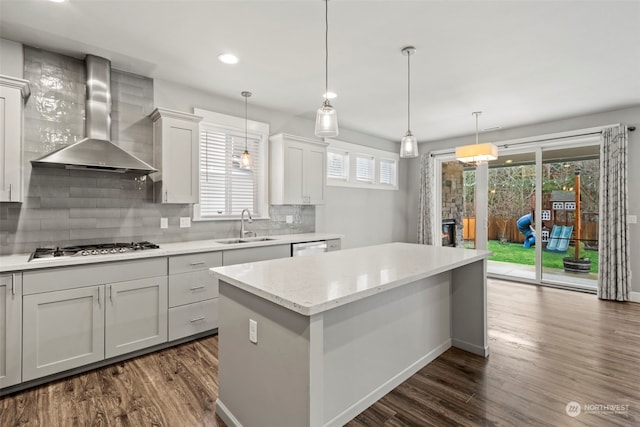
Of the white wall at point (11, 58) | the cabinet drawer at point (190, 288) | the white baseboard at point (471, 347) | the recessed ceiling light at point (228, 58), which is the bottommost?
the white baseboard at point (471, 347)

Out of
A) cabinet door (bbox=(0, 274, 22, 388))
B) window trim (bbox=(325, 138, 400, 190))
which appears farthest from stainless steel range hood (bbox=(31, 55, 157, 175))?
window trim (bbox=(325, 138, 400, 190))

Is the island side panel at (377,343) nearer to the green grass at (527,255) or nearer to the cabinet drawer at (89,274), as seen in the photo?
the cabinet drawer at (89,274)

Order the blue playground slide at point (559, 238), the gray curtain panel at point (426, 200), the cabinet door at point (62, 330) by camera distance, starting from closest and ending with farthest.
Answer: the cabinet door at point (62, 330)
the blue playground slide at point (559, 238)
the gray curtain panel at point (426, 200)

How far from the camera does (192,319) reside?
301 centimetres

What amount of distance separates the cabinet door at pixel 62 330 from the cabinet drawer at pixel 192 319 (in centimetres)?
55

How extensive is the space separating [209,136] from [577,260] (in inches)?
229

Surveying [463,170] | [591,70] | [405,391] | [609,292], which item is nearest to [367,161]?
[463,170]

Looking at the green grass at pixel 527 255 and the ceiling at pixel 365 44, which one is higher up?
the ceiling at pixel 365 44

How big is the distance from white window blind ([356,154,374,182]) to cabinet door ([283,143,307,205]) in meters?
1.76

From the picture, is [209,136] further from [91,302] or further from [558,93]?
[558,93]

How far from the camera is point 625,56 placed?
2.89 m

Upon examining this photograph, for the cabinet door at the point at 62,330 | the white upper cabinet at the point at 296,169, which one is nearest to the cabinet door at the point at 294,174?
the white upper cabinet at the point at 296,169

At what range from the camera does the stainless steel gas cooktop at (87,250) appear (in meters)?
2.41

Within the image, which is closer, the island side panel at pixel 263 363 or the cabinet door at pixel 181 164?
the island side panel at pixel 263 363
